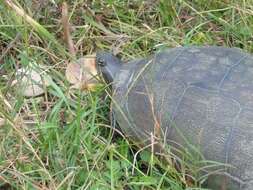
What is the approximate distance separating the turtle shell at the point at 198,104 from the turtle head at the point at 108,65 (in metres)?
0.06

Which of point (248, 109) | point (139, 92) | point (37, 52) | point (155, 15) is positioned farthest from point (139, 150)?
point (155, 15)

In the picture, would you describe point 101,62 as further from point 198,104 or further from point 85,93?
point 198,104

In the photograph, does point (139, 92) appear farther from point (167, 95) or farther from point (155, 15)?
point (155, 15)

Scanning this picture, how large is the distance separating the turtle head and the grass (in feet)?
0.22

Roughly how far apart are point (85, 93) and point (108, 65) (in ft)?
0.42

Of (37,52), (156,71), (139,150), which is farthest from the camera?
(37,52)

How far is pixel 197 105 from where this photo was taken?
1.95 metres

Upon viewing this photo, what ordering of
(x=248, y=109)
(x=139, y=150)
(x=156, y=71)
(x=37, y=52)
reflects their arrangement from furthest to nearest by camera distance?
(x=37, y=52), (x=156, y=71), (x=139, y=150), (x=248, y=109)

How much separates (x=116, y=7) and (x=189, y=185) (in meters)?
1.09

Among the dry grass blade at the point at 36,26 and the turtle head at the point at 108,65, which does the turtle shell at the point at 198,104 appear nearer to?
the turtle head at the point at 108,65

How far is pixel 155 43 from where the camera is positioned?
8.50ft

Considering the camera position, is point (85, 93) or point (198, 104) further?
point (85, 93)

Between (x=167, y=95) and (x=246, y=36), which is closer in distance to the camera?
(x=167, y=95)

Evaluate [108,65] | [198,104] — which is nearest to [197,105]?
[198,104]
